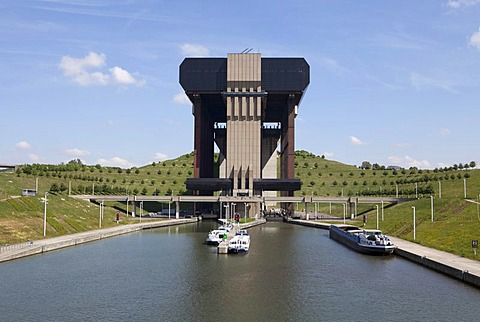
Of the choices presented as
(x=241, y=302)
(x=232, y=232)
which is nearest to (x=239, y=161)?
(x=232, y=232)

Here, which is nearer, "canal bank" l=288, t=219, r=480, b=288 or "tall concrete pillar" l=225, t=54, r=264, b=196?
"canal bank" l=288, t=219, r=480, b=288

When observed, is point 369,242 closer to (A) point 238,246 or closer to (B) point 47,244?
(A) point 238,246

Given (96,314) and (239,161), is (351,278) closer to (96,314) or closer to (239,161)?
(96,314)

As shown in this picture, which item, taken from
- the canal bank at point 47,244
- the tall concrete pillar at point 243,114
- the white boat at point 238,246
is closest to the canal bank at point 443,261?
the white boat at point 238,246

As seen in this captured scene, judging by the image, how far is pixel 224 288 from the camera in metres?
53.7

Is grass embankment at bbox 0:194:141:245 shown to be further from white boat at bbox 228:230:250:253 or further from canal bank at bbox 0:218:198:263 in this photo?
white boat at bbox 228:230:250:253

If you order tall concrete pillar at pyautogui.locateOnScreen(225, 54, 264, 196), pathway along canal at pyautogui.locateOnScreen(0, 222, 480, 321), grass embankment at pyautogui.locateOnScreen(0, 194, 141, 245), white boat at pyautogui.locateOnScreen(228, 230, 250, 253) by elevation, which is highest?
tall concrete pillar at pyautogui.locateOnScreen(225, 54, 264, 196)

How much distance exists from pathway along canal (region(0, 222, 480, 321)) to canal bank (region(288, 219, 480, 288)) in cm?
112

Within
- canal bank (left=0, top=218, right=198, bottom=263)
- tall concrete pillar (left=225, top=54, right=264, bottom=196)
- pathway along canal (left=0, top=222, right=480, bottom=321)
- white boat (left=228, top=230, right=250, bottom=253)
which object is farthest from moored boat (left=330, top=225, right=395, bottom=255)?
tall concrete pillar (left=225, top=54, right=264, bottom=196)

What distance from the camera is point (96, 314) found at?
4300cm

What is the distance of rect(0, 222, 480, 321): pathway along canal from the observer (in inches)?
1711

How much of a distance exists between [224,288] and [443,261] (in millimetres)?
30304

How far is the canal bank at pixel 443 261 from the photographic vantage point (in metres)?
53.9

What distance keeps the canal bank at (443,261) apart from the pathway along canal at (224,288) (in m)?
1.12
